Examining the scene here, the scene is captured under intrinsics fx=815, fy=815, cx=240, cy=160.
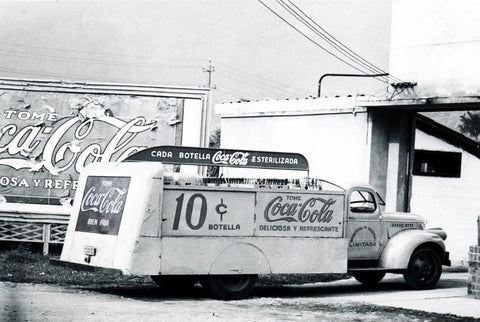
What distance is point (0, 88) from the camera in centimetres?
2070

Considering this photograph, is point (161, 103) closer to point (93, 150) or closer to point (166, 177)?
point (93, 150)

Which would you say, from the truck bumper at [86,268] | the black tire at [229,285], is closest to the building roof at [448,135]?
the black tire at [229,285]

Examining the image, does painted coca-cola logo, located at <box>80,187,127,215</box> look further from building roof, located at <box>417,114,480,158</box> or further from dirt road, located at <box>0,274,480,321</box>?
building roof, located at <box>417,114,480,158</box>

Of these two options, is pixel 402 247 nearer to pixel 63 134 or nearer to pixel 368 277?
pixel 368 277

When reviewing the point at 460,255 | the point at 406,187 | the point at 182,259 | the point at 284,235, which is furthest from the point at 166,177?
the point at 460,255

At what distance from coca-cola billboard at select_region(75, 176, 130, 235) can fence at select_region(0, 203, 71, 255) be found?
231 inches

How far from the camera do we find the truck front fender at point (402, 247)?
15.7 metres

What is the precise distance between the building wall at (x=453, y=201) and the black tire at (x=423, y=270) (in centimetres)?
1211

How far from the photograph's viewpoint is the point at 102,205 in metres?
13.6

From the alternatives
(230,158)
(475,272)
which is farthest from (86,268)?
(475,272)

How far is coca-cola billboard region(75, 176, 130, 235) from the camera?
43.3ft

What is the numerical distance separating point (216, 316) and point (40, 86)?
436 inches

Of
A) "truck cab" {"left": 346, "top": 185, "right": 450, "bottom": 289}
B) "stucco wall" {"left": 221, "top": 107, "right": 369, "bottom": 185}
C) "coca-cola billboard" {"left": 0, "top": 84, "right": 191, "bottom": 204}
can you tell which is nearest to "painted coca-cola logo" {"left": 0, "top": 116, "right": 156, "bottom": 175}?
"coca-cola billboard" {"left": 0, "top": 84, "right": 191, "bottom": 204}

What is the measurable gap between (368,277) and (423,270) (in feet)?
4.63
